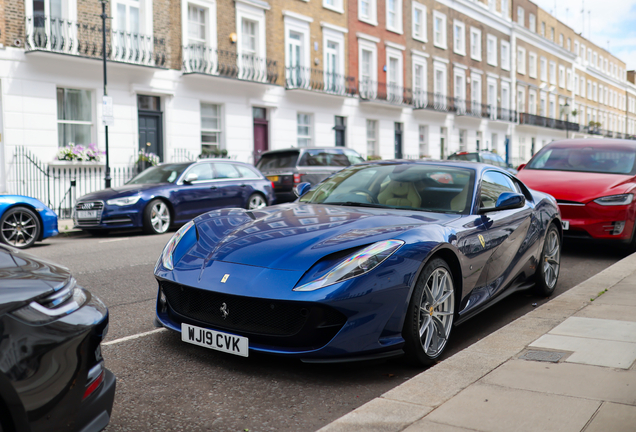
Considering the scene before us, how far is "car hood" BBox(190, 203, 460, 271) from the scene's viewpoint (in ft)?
12.3

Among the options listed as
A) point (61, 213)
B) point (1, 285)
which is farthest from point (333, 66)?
point (1, 285)

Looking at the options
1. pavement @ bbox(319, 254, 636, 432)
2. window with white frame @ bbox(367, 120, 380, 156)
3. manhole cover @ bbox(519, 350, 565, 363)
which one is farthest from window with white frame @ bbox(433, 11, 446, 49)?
manhole cover @ bbox(519, 350, 565, 363)

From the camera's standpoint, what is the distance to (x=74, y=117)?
17281mm

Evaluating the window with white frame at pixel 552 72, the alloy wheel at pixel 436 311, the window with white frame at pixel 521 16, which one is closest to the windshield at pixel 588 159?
the alloy wheel at pixel 436 311

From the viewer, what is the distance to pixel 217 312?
12.1ft

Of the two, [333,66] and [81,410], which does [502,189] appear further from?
[333,66]

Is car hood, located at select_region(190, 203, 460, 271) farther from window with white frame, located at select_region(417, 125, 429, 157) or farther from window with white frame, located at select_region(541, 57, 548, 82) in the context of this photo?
window with white frame, located at select_region(541, 57, 548, 82)

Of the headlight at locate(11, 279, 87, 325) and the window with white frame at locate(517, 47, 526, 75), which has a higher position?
the window with white frame at locate(517, 47, 526, 75)

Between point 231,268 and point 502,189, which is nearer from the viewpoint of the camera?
point 231,268

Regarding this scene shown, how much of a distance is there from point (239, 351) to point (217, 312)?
287mm

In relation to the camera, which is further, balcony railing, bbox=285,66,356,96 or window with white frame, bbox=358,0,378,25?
window with white frame, bbox=358,0,378,25

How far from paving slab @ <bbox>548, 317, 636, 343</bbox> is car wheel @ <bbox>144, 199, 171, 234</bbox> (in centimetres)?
920

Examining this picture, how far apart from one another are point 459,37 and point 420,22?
5065 millimetres

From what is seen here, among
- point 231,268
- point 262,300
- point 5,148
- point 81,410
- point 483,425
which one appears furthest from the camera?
point 5,148
